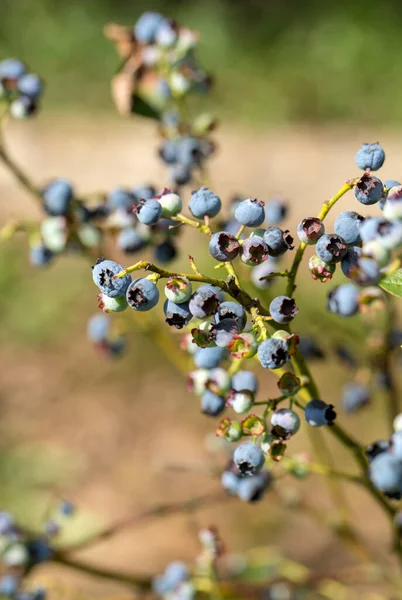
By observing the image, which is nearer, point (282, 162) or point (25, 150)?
point (282, 162)

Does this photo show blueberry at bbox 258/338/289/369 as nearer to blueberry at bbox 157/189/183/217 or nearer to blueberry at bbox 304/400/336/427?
blueberry at bbox 304/400/336/427

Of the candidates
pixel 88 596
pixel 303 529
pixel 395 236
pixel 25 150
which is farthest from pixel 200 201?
pixel 25 150

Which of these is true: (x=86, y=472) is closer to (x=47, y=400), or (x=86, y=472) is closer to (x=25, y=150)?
(x=47, y=400)

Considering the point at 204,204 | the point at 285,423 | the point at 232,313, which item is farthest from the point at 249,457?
the point at 204,204

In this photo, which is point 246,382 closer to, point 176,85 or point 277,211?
point 277,211

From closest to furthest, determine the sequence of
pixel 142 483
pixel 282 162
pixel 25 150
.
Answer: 1. pixel 142 483
2. pixel 282 162
3. pixel 25 150

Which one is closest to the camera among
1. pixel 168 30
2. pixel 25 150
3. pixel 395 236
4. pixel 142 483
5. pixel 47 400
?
pixel 395 236

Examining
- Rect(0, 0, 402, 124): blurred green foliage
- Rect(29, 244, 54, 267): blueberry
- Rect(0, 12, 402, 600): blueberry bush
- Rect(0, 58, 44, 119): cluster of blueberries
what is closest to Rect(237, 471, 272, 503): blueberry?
Rect(0, 12, 402, 600): blueberry bush
